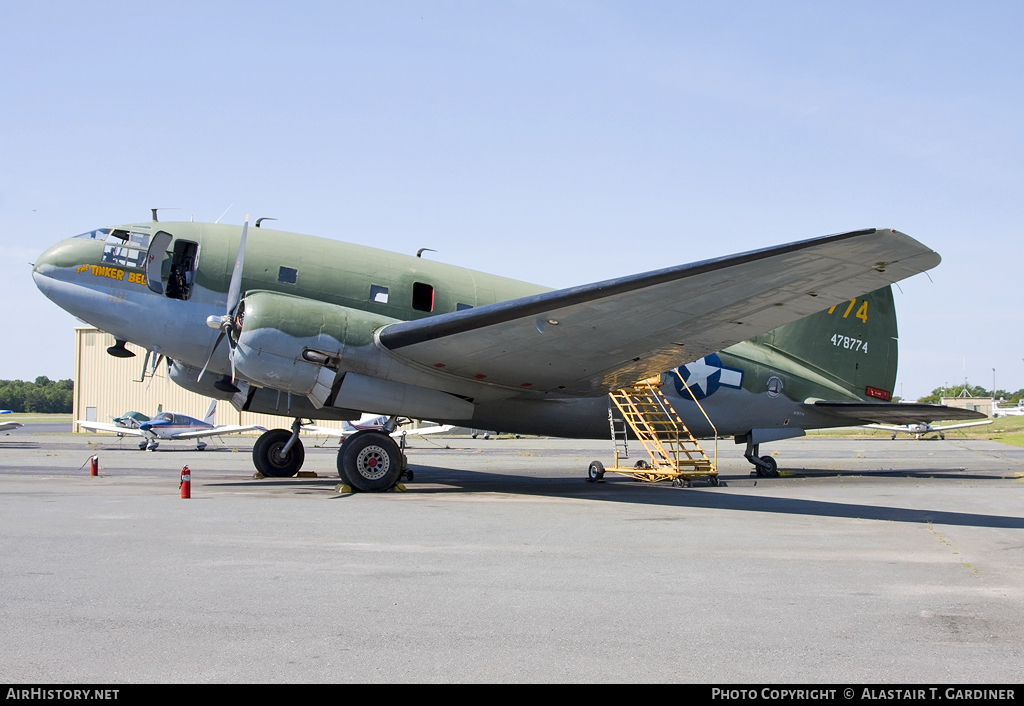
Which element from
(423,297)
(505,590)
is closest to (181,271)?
(423,297)

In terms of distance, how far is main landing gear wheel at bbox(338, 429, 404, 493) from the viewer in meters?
14.7

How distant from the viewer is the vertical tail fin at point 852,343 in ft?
68.1

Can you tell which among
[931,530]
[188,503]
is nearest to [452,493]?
[188,503]

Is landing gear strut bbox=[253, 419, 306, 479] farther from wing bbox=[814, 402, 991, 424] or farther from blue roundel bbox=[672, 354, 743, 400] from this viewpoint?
wing bbox=[814, 402, 991, 424]

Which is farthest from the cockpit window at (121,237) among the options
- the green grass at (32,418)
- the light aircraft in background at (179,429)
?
the green grass at (32,418)

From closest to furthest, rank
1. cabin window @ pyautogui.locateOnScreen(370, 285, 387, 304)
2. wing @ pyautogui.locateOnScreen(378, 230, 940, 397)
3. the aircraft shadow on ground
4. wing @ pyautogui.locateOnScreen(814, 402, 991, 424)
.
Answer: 1. wing @ pyautogui.locateOnScreen(378, 230, 940, 397)
2. the aircraft shadow on ground
3. cabin window @ pyautogui.locateOnScreen(370, 285, 387, 304)
4. wing @ pyautogui.locateOnScreen(814, 402, 991, 424)

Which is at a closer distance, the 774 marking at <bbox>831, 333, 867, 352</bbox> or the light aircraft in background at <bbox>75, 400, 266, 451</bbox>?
the 774 marking at <bbox>831, 333, 867, 352</bbox>

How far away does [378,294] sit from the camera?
1530 centimetres

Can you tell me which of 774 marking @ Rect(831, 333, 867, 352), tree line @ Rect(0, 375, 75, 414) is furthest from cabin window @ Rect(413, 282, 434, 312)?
tree line @ Rect(0, 375, 75, 414)

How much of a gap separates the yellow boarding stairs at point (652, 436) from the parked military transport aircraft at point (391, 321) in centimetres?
54

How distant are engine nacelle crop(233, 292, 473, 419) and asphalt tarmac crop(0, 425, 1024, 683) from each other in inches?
79.1

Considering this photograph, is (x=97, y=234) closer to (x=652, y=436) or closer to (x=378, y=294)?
(x=378, y=294)

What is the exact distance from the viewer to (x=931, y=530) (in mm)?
10289

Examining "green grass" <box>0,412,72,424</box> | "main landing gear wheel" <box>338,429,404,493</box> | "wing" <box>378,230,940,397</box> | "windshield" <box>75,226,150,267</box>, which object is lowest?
"green grass" <box>0,412,72,424</box>
